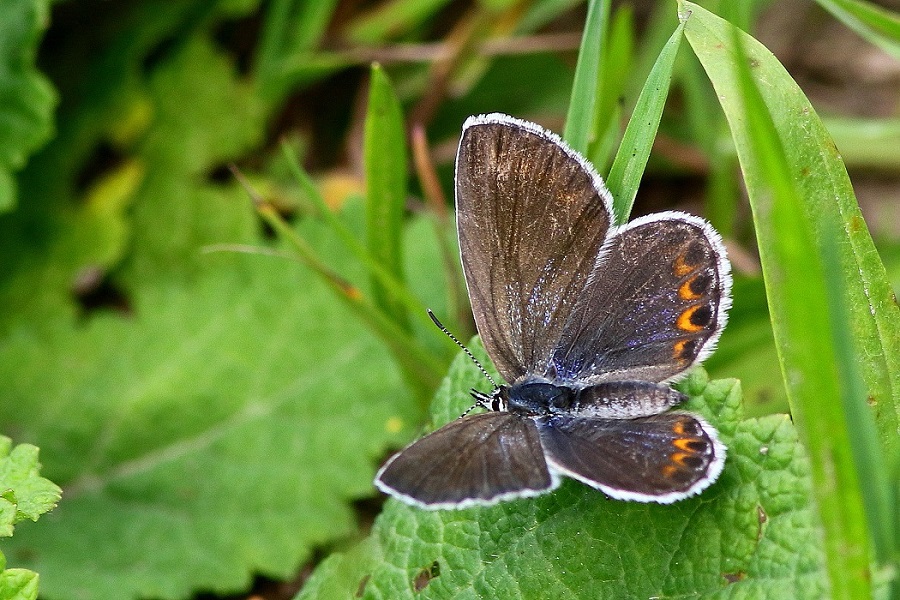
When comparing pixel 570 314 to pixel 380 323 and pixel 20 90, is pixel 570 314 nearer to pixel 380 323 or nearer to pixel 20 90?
pixel 380 323

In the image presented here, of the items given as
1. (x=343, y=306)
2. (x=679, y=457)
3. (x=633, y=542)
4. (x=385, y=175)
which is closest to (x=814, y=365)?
(x=679, y=457)

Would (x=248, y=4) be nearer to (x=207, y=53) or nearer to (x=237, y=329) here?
(x=207, y=53)

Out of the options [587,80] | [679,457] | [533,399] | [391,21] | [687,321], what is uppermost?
[391,21]

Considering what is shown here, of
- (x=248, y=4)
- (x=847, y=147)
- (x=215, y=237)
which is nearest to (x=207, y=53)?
(x=248, y=4)

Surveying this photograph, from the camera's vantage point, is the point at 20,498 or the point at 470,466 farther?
the point at 20,498

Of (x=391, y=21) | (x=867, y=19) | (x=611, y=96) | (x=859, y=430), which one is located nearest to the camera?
(x=859, y=430)
